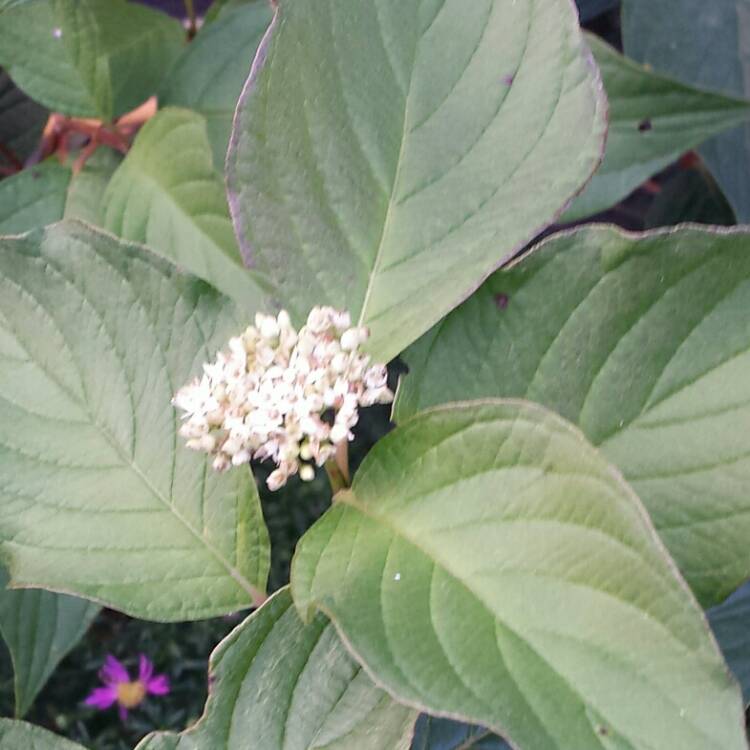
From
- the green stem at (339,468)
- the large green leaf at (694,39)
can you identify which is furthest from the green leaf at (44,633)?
the large green leaf at (694,39)

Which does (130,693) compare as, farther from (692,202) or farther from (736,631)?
(692,202)

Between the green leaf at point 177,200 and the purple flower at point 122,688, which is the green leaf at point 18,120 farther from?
the purple flower at point 122,688

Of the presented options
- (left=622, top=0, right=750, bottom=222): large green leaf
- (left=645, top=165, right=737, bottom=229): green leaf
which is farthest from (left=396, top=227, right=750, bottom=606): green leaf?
(left=645, top=165, right=737, bottom=229): green leaf

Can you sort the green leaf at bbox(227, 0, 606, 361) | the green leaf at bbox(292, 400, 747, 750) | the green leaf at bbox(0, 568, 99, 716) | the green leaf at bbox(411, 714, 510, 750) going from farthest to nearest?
the green leaf at bbox(0, 568, 99, 716), the green leaf at bbox(411, 714, 510, 750), the green leaf at bbox(227, 0, 606, 361), the green leaf at bbox(292, 400, 747, 750)

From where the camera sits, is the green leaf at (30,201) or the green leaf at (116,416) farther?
the green leaf at (30,201)

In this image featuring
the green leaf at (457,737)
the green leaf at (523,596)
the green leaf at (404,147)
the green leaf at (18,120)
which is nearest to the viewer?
the green leaf at (523,596)

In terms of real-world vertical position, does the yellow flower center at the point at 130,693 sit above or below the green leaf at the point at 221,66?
below

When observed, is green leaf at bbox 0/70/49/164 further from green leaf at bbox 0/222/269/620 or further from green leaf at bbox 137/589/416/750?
green leaf at bbox 137/589/416/750

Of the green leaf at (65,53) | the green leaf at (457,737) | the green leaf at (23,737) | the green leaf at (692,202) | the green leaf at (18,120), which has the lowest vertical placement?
the green leaf at (457,737)
